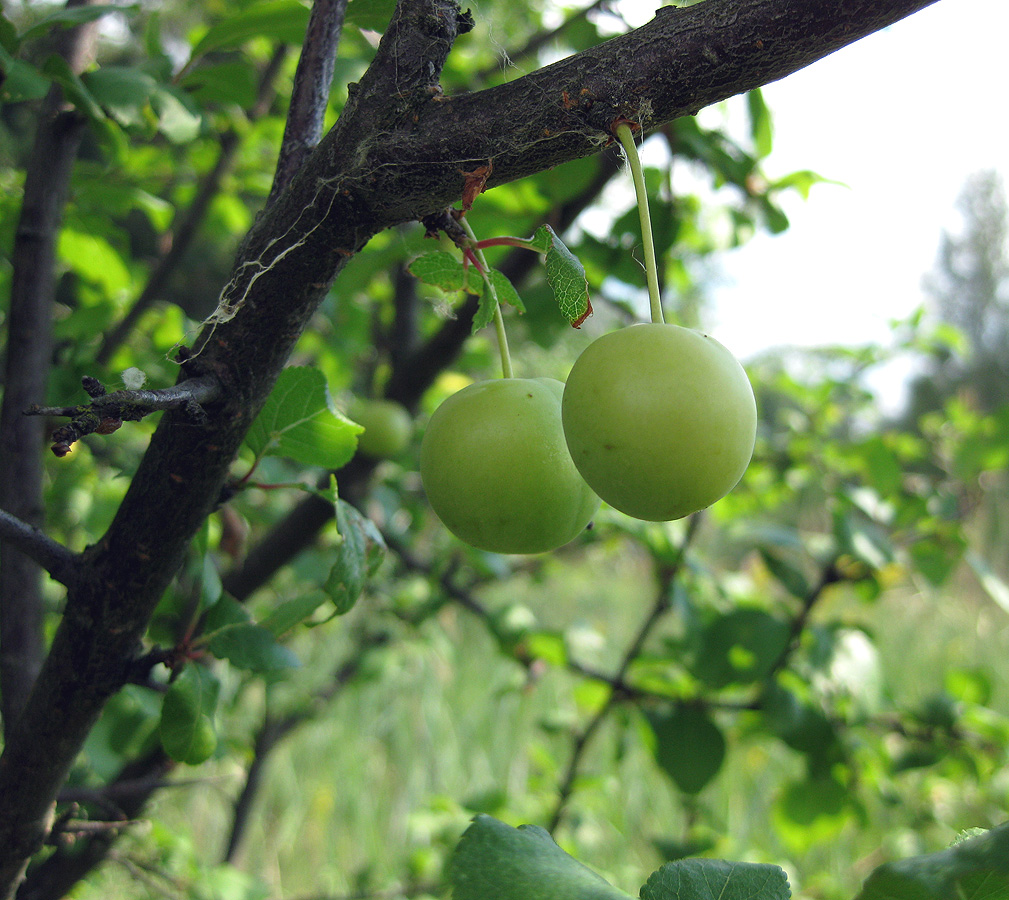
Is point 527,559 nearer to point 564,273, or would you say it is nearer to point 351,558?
point 351,558

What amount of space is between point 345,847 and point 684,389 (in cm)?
244

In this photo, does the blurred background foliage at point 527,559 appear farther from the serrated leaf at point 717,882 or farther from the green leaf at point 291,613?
the serrated leaf at point 717,882

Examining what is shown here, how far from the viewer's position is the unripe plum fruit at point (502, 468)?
50 cm

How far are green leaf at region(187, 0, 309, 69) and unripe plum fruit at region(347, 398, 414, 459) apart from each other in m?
0.66

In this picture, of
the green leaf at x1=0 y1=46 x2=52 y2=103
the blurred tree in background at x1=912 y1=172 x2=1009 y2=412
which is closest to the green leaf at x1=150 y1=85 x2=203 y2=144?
the green leaf at x1=0 y1=46 x2=52 y2=103

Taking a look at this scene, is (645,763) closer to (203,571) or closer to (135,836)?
(135,836)

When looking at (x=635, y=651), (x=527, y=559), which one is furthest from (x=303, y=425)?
(x=527, y=559)

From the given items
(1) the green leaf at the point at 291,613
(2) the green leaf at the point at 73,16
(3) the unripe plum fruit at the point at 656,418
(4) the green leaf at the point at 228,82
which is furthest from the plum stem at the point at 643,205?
(4) the green leaf at the point at 228,82

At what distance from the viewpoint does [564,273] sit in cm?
47

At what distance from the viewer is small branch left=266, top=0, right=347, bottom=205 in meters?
0.52

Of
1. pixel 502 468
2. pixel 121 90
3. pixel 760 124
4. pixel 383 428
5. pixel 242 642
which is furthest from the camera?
pixel 383 428

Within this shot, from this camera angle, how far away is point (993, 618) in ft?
15.5

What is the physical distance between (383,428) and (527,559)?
799 mm

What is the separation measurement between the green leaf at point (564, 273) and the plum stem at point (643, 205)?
0.04 metres
